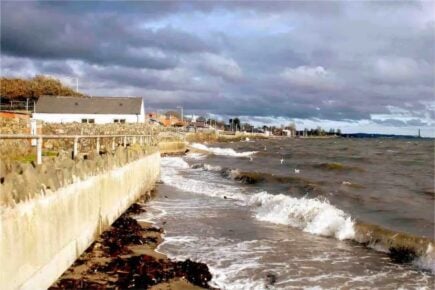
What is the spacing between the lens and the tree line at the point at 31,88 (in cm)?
7731

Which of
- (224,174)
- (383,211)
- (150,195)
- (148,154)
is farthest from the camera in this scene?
(224,174)

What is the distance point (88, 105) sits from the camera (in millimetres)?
65938

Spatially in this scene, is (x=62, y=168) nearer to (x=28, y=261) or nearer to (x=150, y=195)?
(x=28, y=261)

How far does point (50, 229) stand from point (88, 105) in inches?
2386

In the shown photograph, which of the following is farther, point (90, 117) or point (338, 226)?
point (90, 117)

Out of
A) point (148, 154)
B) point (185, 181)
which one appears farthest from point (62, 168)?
point (185, 181)

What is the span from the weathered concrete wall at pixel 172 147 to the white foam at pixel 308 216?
150 ft

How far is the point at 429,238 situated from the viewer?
13.0 metres

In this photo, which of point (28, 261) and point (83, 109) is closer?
point (28, 261)

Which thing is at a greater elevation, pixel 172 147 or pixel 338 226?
pixel 338 226

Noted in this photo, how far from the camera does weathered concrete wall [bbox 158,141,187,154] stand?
64.6 m

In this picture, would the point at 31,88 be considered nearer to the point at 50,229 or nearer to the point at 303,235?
the point at 303,235

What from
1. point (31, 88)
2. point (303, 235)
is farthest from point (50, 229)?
point (31, 88)

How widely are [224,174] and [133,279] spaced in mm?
25661
